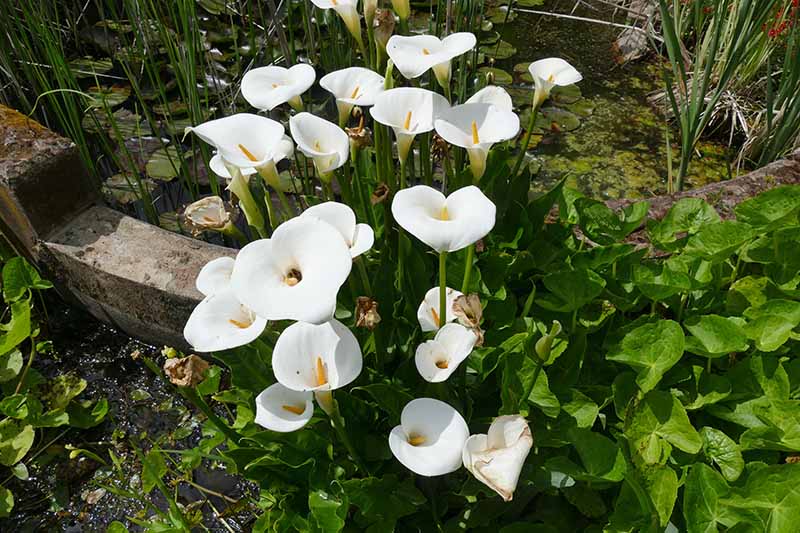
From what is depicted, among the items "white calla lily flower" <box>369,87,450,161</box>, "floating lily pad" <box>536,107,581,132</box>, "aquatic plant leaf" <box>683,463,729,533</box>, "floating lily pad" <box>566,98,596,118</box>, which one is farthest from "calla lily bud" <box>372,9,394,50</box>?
"floating lily pad" <box>566,98,596,118</box>

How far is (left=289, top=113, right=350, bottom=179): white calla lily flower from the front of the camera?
2.71 ft

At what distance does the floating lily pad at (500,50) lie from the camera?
235cm

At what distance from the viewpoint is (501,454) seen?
657 millimetres

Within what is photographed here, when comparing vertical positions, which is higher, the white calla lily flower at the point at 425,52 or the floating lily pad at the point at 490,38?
the white calla lily flower at the point at 425,52

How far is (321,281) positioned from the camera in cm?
62

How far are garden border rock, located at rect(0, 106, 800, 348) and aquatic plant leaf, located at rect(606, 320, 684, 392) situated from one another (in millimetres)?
512

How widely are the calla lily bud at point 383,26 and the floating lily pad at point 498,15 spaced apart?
1.79 meters

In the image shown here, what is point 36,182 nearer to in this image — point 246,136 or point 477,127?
point 246,136

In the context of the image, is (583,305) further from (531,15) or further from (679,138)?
(531,15)

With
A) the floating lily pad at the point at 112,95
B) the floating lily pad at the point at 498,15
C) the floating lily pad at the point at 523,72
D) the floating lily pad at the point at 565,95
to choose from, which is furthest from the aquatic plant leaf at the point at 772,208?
the floating lily pad at the point at 112,95

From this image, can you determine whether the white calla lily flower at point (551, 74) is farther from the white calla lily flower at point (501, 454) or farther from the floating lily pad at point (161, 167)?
the floating lily pad at point (161, 167)

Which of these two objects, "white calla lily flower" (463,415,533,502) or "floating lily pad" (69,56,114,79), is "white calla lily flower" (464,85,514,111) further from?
"floating lily pad" (69,56,114,79)

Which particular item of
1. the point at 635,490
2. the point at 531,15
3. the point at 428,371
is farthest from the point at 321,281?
the point at 531,15

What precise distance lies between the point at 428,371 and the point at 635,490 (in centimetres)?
30
